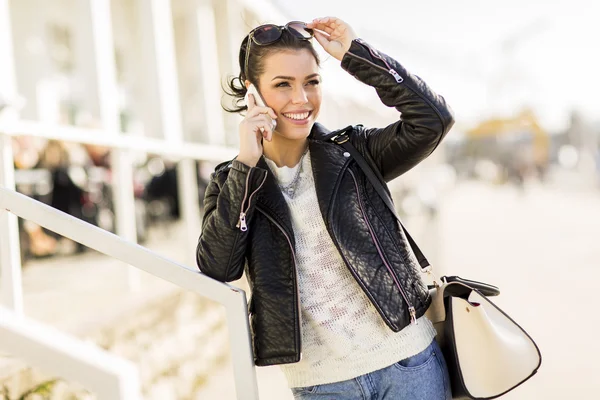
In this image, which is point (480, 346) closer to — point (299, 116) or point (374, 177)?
point (374, 177)

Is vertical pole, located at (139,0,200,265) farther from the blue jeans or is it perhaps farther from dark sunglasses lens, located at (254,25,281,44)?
the blue jeans

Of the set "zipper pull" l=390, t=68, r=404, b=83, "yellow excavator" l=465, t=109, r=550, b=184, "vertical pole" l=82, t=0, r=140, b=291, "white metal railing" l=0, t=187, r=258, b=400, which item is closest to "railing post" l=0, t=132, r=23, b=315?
"white metal railing" l=0, t=187, r=258, b=400

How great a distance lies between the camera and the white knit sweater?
68.2 inches

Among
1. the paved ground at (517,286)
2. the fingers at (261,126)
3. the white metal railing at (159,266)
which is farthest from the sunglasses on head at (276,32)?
the paved ground at (517,286)

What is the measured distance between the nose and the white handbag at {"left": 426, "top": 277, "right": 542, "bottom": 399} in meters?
0.66

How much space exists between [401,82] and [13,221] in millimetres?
1347

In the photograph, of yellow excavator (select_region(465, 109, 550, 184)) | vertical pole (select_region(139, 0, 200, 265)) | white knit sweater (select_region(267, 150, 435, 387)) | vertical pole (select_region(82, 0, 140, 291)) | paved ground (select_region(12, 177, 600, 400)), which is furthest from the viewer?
yellow excavator (select_region(465, 109, 550, 184))

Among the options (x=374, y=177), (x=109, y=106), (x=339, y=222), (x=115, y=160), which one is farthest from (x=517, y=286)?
(x=339, y=222)

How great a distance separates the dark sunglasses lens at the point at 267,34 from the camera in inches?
74.0

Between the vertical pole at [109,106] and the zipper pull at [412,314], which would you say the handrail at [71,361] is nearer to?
the zipper pull at [412,314]

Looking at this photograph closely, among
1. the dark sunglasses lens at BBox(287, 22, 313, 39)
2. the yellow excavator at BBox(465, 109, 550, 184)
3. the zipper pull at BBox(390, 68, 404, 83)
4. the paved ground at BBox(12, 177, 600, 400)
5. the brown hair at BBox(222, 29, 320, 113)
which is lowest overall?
the yellow excavator at BBox(465, 109, 550, 184)

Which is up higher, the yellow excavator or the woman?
the woman

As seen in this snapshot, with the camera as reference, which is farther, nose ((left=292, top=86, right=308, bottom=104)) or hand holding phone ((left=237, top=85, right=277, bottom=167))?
nose ((left=292, top=86, right=308, bottom=104))

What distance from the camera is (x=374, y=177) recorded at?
184cm
